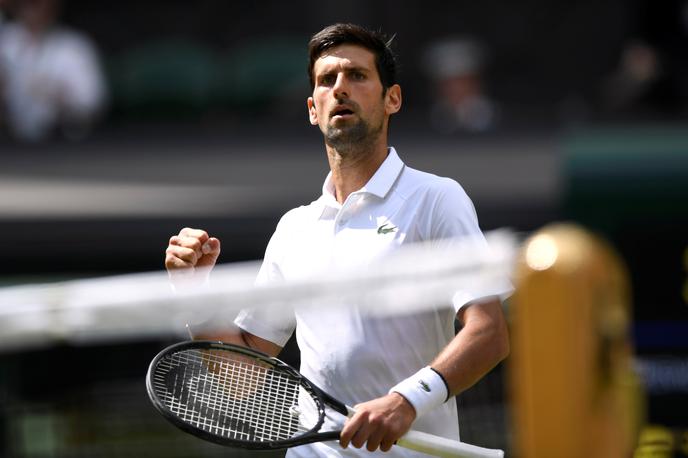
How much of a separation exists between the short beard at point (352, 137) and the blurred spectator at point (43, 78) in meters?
4.88

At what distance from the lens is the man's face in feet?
10.8

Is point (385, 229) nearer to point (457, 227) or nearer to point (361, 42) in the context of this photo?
point (457, 227)

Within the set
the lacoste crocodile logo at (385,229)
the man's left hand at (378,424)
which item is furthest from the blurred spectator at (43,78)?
the man's left hand at (378,424)

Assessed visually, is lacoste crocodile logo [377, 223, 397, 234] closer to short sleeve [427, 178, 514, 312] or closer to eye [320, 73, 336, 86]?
short sleeve [427, 178, 514, 312]

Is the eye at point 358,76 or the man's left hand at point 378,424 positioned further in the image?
the eye at point 358,76

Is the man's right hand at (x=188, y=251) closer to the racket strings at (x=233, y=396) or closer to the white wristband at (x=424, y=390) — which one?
the racket strings at (x=233, y=396)

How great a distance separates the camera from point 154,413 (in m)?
6.03

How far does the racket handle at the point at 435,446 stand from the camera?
3.03 m

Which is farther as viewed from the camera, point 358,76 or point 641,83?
point 641,83

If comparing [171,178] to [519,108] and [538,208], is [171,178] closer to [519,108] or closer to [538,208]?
[538,208]

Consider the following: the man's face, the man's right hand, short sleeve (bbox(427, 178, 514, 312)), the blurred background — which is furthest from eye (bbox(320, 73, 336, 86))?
the blurred background

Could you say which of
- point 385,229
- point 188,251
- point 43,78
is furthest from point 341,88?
point 43,78

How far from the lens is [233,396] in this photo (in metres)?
3.31

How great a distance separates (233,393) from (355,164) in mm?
626
